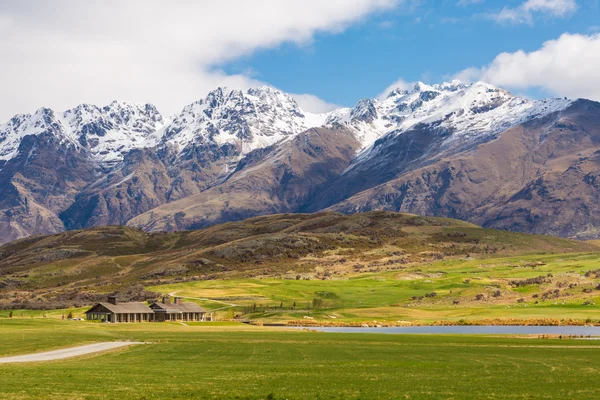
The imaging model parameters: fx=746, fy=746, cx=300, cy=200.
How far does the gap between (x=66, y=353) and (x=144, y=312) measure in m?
101

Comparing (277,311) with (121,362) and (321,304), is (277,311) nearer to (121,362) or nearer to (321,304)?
(321,304)

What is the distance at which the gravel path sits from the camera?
6900cm

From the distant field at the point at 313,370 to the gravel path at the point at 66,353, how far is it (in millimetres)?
2805

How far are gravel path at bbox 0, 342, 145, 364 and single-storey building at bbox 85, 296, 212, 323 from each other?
8075cm

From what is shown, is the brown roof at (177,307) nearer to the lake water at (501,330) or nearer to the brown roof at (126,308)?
the brown roof at (126,308)

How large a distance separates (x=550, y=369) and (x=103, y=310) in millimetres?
130741

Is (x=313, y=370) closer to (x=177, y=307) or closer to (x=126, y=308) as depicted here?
(x=126, y=308)

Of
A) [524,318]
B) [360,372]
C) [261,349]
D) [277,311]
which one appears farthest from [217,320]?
[360,372]

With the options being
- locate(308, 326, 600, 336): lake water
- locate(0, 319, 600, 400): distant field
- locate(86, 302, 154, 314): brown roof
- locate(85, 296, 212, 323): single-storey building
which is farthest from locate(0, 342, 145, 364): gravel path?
locate(85, 296, 212, 323): single-storey building

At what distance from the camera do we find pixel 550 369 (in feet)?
193

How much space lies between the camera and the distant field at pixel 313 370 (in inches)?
1757

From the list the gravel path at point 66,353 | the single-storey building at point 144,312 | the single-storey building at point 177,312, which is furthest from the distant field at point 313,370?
the single-storey building at point 177,312

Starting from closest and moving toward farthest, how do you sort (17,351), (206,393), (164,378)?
(206,393) < (164,378) < (17,351)

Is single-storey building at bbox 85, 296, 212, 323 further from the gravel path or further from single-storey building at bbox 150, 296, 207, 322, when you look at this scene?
the gravel path
